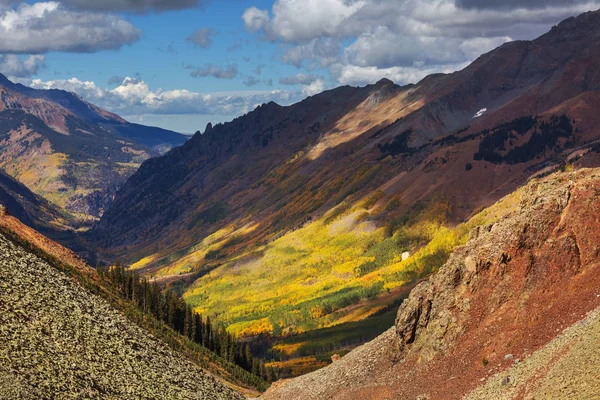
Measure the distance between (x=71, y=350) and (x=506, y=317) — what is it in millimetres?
49434

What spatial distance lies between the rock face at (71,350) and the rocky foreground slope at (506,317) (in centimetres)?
1949

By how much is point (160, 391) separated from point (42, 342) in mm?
15545

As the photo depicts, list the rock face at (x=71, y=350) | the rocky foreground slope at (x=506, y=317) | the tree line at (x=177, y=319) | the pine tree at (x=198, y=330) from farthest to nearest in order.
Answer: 1. the pine tree at (x=198, y=330)
2. the tree line at (x=177, y=319)
3. the rock face at (x=71, y=350)
4. the rocky foreground slope at (x=506, y=317)

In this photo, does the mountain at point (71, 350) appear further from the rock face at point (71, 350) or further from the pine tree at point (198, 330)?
the pine tree at point (198, 330)

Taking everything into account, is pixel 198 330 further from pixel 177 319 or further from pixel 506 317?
pixel 506 317

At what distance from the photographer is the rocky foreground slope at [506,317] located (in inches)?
2635

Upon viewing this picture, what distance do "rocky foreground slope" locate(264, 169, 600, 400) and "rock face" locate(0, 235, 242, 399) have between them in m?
19.5

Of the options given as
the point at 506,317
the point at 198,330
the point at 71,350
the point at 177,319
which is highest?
the point at 71,350

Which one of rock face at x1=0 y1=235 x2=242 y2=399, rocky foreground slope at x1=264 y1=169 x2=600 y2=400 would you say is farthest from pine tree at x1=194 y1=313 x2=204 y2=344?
rocky foreground slope at x1=264 y1=169 x2=600 y2=400

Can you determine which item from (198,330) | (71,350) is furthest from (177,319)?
(71,350)

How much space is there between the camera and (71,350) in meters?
81.9

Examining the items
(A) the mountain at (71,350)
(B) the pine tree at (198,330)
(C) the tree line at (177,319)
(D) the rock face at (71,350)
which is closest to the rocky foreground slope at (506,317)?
(D) the rock face at (71,350)

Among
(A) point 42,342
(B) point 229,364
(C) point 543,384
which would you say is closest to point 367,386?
(C) point 543,384

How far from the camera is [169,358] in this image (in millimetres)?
102062
